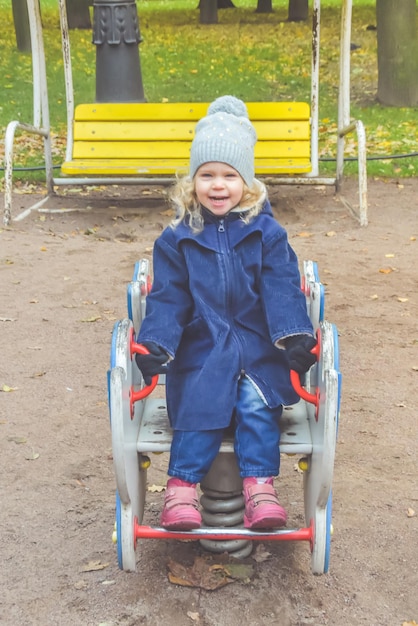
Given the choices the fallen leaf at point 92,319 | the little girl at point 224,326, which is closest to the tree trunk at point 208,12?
the fallen leaf at point 92,319

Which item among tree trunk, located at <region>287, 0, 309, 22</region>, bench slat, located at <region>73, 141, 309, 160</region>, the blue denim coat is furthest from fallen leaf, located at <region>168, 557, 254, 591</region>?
tree trunk, located at <region>287, 0, 309, 22</region>

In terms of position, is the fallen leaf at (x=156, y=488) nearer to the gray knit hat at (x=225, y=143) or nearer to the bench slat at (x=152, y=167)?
the gray knit hat at (x=225, y=143)

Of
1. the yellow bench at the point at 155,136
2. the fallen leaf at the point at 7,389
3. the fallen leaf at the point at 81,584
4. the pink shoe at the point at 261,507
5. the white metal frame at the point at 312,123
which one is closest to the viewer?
the pink shoe at the point at 261,507

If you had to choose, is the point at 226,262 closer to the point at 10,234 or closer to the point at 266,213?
the point at 266,213

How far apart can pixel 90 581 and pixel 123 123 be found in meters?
5.99

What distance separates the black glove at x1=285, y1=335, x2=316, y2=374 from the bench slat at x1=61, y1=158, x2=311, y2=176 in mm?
5130

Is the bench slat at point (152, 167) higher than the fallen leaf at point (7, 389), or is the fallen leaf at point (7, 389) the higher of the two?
the bench slat at point (152, 167)

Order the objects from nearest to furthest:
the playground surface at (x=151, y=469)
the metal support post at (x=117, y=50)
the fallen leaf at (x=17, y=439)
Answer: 1. the playground surface at (x=151, y=469)
2. the fallen leaf at (x=17, y=439)
3. the metal support post at (x=117, y=50)

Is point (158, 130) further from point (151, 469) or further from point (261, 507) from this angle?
point (261, 507)

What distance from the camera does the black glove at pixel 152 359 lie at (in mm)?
2854

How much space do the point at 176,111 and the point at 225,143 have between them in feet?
18.5

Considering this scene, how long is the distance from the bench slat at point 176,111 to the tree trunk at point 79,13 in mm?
12611

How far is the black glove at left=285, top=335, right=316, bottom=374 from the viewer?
2832mm

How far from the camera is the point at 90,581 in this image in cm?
307
